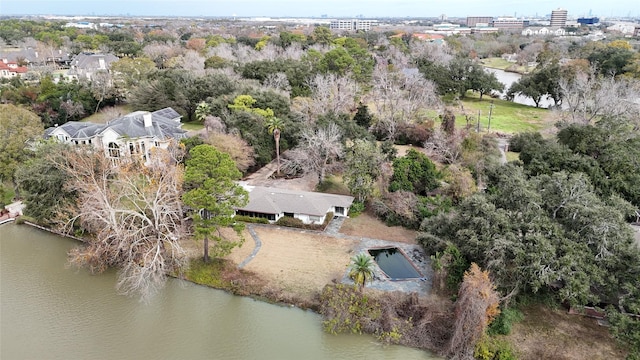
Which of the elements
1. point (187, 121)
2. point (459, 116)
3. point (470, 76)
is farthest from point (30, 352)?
point (470, 76)

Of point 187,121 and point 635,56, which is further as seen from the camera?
point 635,56

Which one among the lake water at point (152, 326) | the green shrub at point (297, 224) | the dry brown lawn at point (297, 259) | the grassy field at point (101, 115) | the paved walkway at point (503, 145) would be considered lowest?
the lake water at point (152, 326)

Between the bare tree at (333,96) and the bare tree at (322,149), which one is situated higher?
the bare tree at (333,96)

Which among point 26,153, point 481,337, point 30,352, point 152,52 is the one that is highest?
point 152,52

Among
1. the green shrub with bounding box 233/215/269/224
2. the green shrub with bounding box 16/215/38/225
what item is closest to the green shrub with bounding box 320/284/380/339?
the green shrub with bounding box 233/215/269/224

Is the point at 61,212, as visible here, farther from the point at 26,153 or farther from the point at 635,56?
the point at 635,56

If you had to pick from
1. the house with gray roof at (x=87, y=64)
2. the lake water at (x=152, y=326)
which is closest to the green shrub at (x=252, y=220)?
the lake water at (x=152, y=326)

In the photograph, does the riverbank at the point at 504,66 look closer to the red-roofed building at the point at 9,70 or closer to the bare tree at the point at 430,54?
the bare tree at the point at 430,54
